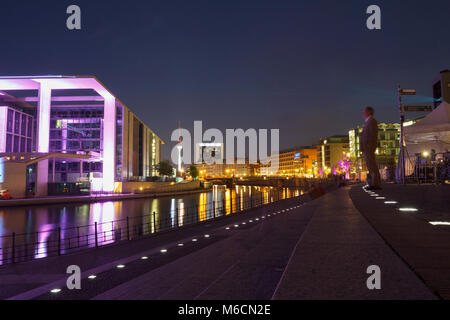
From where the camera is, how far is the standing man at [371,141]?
29.1 ft

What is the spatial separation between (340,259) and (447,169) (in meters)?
17.6

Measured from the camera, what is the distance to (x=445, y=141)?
20.4 metres

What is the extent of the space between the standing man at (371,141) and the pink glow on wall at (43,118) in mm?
53839

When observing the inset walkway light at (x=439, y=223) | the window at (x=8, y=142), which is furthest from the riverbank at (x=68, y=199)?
the inset walkway light at (x=439, y=223)

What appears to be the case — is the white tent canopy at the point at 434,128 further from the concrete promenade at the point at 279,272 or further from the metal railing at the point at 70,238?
the metal railing at the point at 70,238

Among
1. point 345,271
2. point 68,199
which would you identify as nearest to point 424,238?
point 345,271

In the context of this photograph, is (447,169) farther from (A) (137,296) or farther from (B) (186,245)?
(A) (137,296)

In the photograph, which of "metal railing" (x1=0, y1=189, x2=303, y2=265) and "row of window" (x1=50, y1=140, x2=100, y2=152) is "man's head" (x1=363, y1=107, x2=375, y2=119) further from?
"row of window" (x1=50, y1=140, x2=100, y2=152)

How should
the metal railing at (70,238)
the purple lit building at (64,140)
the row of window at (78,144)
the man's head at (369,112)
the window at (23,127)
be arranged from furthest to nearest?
the row of window at (78,144) < the window at (23,127) < the purple lit building at (64,140) < the metal railing at (70,238) < the man's head at (369,112)

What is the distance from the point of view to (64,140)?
232ft

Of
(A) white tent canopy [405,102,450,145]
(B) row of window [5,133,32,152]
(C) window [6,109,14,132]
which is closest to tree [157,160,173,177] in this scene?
(B) row of window [5,133,32,152]

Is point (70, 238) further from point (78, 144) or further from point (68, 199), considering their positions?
point (78, 144)

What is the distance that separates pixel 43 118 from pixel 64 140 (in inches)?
793

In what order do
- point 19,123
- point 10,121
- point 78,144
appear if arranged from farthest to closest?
1. point 78,144
2. point 19,123
3. point 10,121
